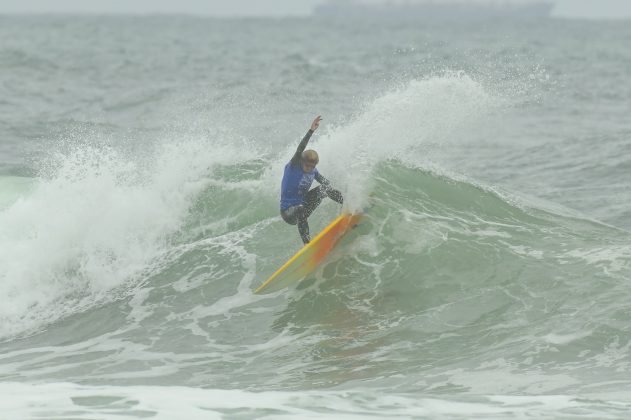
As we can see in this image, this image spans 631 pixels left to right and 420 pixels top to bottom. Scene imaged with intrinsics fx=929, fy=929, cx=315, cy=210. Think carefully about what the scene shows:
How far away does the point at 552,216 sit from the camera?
41.7 feet

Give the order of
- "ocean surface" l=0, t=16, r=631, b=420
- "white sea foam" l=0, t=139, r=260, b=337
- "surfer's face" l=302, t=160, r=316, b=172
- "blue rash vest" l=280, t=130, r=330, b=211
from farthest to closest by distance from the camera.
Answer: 1. "white sea foam" l=0, t=139, r=260, b=337
2. "blue rash vest" l=280, t=130, r=330, b=211
3. "surfer's face" l=302, t=160, r=316, b=172
4. "ocean surface" l=0, t=16, r=631, b=420

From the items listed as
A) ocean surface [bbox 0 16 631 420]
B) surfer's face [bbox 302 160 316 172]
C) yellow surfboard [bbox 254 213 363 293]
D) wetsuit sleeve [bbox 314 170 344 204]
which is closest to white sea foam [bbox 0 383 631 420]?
ocean surface [bbox 0 16 631 420]

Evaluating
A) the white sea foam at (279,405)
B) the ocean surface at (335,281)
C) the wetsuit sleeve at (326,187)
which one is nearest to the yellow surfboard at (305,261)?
the ocean surface at (335,281)

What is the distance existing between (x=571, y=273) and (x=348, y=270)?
8.15 feet

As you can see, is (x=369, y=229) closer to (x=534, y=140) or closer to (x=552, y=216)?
(x=552, y=216)

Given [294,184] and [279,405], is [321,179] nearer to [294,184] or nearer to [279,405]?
[294,184]

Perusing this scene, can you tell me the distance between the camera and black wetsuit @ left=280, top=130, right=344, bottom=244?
10.4m

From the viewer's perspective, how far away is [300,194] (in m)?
10.5

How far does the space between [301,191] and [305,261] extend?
79 cm

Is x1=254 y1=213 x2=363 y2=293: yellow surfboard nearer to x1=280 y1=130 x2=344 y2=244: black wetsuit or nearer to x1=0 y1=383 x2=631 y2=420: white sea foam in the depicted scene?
x1=280 y1=130 x2=344 y2=244: black wetsuit

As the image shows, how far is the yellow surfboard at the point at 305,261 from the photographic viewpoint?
10.4 meters

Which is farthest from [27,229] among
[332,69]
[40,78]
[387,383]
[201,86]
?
[332,69]

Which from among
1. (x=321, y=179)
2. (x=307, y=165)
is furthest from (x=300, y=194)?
(x=307, y=165)

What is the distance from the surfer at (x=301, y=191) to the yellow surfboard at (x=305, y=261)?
223 mm
